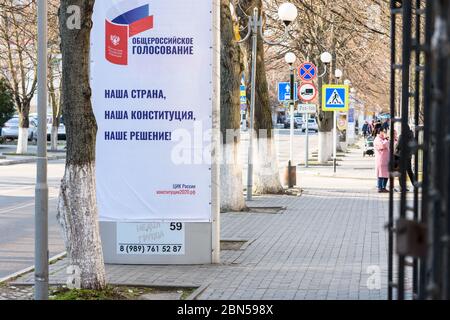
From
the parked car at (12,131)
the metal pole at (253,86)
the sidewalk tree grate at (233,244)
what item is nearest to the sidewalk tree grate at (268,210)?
the metal pole at (253,86)

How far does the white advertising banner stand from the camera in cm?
1156

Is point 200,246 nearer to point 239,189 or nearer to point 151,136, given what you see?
point 151,136

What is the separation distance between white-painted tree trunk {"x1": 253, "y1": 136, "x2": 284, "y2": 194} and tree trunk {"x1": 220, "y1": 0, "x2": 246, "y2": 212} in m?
4.71

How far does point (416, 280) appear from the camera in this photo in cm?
680

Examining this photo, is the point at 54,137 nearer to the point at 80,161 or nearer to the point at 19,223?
the point at 19,223

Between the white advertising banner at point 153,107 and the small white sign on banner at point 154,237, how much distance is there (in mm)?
92

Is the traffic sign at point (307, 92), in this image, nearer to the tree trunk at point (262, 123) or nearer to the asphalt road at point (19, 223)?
the tree trunk at point (262, 123)

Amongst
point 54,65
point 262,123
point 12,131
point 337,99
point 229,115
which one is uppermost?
point 54,65

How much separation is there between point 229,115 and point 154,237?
7.41m

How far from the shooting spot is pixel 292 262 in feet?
39.4

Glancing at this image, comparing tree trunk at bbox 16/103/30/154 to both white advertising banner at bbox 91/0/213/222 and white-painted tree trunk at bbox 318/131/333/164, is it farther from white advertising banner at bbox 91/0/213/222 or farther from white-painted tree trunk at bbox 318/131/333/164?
white advertising banner at bbox 91/0/213/222

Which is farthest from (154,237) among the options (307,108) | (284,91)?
(307,108)

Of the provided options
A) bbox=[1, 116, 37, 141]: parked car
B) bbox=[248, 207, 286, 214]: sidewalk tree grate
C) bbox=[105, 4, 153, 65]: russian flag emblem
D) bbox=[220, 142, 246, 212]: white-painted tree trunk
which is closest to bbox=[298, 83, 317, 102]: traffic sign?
bbox=[248, 207, 286, 214]: sidewalk tree grate

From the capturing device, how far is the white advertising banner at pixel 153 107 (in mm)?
11562
